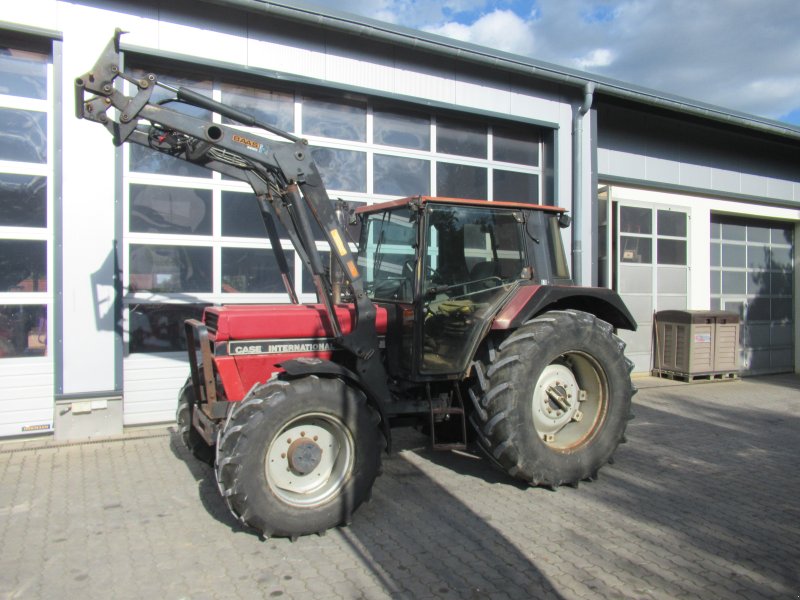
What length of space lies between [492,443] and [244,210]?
14.2ft

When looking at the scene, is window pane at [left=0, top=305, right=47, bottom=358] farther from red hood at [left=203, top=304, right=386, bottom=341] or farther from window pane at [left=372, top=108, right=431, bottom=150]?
window pane at [left=372, top=108, right=431, bottom=150]

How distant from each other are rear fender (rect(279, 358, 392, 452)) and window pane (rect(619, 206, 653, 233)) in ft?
24.2

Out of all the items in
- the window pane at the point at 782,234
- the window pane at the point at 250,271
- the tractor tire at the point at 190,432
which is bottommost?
the tractor tire at the point at 190,432

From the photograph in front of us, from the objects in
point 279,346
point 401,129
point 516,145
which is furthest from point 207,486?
point 516,145

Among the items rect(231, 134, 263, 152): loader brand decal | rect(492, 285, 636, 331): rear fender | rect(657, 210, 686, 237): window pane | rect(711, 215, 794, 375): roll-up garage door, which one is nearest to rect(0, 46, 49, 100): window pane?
rect(231, 134, 263, 152): loader brand decal

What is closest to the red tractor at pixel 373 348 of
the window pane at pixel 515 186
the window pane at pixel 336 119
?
the window pane at pixel 336 119

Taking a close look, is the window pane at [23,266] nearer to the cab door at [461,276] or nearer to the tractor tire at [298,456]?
the tractor tire at [298,456]

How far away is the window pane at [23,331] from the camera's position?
6.13 m

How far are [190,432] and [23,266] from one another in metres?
2.90

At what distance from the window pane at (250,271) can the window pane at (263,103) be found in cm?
157

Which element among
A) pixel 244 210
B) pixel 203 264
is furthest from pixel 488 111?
pixel 203 264

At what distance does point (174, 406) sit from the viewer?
678 cm

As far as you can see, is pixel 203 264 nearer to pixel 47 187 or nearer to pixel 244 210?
pixel 244 210

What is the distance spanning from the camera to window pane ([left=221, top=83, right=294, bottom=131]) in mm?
7180
